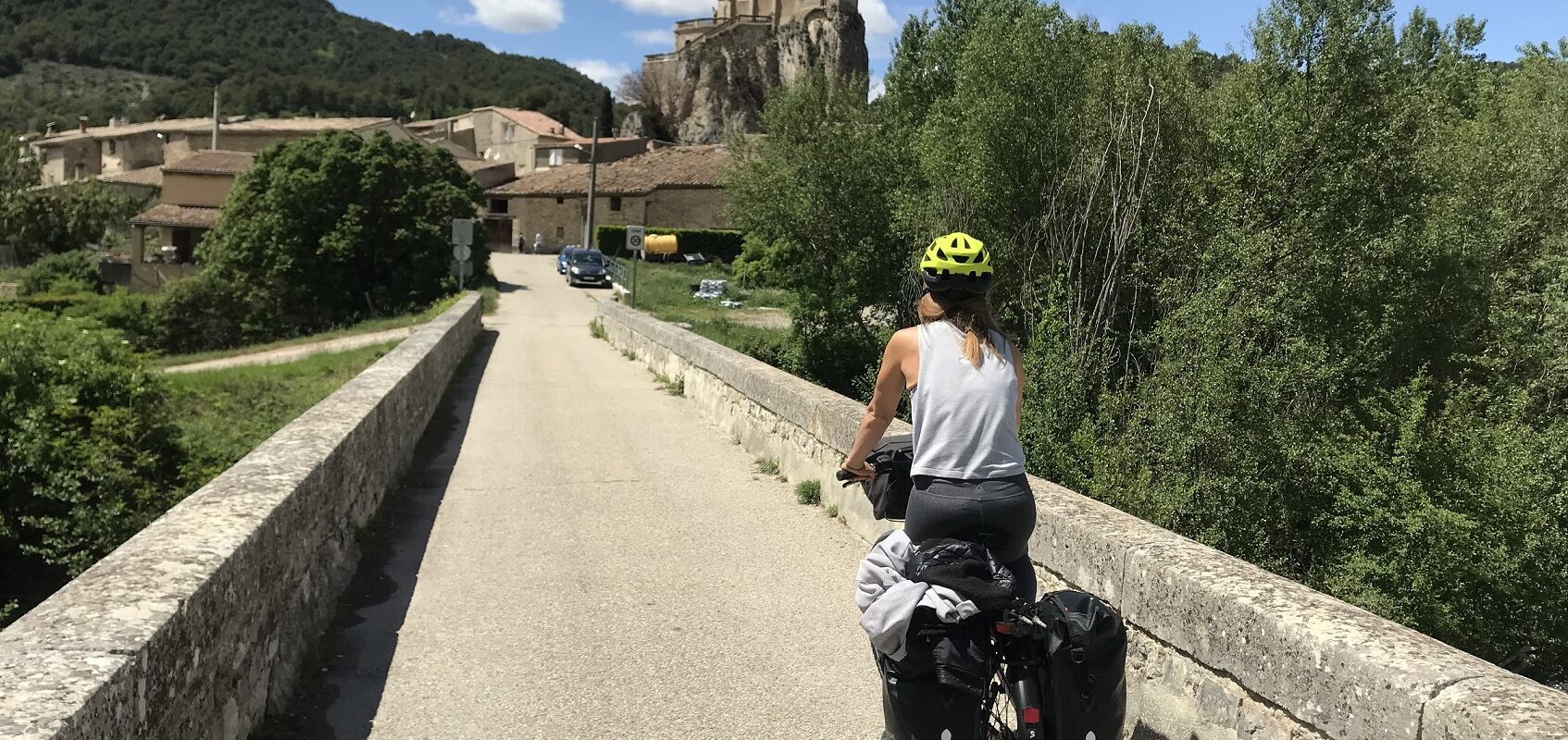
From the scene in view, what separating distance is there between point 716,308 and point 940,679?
1310 inches

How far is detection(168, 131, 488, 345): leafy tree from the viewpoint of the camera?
127 feet

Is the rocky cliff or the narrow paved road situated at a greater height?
the rocky cliff

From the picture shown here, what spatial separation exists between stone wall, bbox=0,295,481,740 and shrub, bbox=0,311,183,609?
573 cm

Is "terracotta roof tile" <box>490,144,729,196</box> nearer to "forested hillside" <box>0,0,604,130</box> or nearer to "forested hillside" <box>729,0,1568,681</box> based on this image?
"forested hillside" <box>729,0,1568,681</box>

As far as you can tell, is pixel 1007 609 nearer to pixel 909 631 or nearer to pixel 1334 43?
pixel 909 631

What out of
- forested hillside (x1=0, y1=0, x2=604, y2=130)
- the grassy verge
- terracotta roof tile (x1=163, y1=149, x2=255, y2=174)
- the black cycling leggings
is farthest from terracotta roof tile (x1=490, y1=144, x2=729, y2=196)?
the black cycling leggings

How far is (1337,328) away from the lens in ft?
36.9

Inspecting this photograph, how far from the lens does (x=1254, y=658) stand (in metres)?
3.14

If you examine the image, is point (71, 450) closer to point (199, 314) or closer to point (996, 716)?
point (996, 716)

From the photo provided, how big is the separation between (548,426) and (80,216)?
6760cm

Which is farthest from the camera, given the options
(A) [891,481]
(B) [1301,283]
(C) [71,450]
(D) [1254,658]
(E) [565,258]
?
(E) [565,258]

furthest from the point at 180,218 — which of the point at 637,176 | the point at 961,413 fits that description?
the point at 961,413

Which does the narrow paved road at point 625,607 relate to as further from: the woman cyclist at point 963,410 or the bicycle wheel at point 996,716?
the woman cyclist at point 963,410

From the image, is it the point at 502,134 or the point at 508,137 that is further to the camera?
the point at 502,134
